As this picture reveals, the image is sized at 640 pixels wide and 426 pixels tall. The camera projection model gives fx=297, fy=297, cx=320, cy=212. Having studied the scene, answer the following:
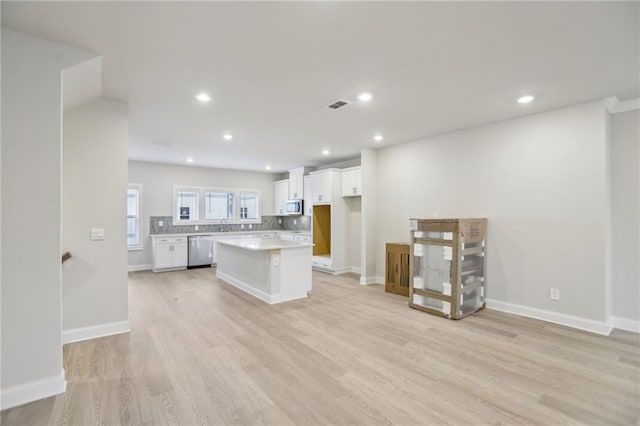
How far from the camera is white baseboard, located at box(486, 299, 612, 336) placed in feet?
11.1

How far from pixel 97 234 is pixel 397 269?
4.22 m

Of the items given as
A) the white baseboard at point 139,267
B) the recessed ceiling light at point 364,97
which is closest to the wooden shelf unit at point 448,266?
the recessed ceiling light at point 364,97

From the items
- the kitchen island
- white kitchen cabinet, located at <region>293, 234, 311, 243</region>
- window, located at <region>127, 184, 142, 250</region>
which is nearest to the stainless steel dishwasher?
window, located at <region>127, 184, 142, 250</region>

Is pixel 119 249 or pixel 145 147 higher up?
pixel 145 147

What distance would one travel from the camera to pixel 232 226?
8.46 m

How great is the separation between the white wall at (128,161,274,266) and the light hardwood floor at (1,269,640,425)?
12.0 ft

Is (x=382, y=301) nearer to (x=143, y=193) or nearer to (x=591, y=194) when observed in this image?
(x=591, y=194)

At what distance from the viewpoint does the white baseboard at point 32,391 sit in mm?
2061

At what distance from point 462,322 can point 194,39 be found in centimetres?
409

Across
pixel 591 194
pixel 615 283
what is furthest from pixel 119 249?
pixel 615 283

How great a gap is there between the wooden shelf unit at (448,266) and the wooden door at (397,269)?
0.68m

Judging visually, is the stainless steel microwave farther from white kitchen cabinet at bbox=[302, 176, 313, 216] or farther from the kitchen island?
the kitchen island

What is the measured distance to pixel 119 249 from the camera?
3.31 m

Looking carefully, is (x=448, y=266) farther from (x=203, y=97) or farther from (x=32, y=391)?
(x=32, y=391)
